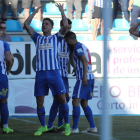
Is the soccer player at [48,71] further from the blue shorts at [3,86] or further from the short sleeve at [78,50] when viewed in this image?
the blue shorts at [3,86]

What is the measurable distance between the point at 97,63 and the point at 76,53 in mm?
2892

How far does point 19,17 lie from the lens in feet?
34.6

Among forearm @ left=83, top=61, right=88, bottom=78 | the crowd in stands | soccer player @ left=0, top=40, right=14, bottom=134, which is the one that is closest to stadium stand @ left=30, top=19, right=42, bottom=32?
the crowd in stands

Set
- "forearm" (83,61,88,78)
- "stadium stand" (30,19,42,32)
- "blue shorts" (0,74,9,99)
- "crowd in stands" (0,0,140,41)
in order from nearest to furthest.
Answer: "forearm" (83,61,88,78)
"blue shorts" (0,74,9,99)
"crowd in stands" (0,0,140,41)
"stadium stand" (30,19,42,32)

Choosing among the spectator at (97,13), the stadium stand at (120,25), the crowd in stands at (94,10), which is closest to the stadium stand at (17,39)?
the crowd in stands at (94,10)

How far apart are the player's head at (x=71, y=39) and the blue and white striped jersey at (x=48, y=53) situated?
0.86 ft

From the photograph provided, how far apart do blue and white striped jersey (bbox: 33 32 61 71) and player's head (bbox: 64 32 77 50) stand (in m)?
0.26

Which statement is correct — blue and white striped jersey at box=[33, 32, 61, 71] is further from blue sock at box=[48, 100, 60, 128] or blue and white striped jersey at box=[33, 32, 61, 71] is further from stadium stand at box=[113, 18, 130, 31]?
stadium stand at box=[113, 18, 130, 31]

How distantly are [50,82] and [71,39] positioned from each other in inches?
30.2

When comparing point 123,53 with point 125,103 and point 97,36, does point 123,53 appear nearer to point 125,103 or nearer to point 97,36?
point 125,103

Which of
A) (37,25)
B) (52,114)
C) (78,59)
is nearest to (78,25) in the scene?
(37,25)

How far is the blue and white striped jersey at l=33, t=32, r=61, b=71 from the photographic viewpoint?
454cm

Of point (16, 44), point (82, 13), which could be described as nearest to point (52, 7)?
point (82, 13)

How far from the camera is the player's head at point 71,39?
188 inches
